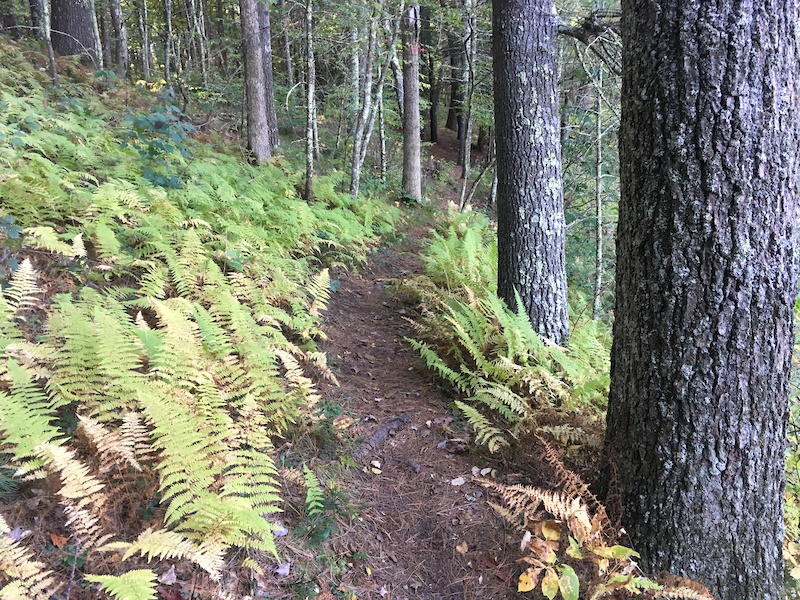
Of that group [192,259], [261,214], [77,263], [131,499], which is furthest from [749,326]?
[261,214]

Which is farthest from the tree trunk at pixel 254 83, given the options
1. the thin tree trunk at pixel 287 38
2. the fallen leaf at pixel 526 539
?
the fallen leaf at pixel 526 539

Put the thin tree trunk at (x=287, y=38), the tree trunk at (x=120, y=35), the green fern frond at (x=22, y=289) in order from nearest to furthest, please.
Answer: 1. the green fern frond at (x=22, y=289)
2. the thin tree trunk at (x=287, y=38)
3. the tree trunk at (x=120, y=35)

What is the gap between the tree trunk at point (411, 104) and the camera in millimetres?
11305

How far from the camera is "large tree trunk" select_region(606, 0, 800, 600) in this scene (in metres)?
2.11

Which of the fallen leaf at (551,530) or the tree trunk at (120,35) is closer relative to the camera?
the fallen leaf at (551,530)

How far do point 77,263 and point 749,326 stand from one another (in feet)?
16.5

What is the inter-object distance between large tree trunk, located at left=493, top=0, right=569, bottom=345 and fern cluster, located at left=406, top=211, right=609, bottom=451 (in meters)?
0.34

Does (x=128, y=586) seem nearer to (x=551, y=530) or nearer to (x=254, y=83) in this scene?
(x=551, y=530)

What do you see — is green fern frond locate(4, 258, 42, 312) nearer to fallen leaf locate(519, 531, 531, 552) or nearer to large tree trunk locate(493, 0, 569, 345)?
fallen leaf locate(519, 531, 531, 552)

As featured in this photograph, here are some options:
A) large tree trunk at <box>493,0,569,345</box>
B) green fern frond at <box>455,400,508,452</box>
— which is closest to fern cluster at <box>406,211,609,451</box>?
green fern frond at <box>455,400,508,452</box>

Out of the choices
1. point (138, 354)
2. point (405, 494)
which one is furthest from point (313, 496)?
point (138, 354)

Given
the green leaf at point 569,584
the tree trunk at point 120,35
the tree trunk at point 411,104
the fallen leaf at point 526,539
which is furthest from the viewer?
the tree trunk at point 120,35

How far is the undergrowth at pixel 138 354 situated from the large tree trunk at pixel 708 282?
2012 mm

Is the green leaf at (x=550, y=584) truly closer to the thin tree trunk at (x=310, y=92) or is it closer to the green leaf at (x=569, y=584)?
the green leaf at (x=569, y=584)
